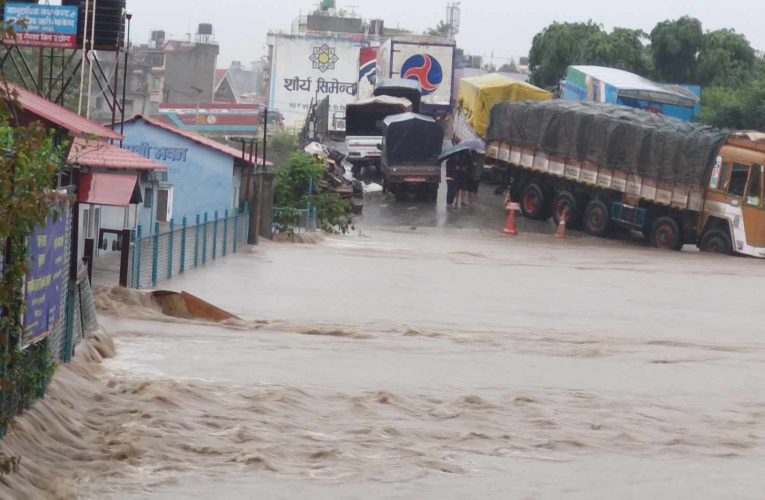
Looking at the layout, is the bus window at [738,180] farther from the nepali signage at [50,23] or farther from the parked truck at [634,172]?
the nepali signage at [50,23]

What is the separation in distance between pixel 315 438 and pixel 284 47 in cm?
8278

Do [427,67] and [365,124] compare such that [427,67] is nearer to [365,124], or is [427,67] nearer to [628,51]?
[628,51]

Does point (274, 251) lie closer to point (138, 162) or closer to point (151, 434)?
point (138, 162)

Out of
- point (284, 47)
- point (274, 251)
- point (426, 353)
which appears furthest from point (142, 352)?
point (284, 47)

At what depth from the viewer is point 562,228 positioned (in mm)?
36625

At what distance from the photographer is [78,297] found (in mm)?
13461

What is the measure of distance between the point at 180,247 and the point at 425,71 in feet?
141

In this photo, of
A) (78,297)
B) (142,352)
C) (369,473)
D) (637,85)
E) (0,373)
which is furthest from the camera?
(637,85)

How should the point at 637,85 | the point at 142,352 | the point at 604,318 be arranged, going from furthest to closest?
1. the point at 637,85
2. the point at 604,318
3. the point at 142,352

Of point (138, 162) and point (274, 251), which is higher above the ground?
point (138, 162)

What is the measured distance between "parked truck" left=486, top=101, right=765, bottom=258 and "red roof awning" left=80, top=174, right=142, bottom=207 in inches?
649

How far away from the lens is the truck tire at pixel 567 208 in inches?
1453

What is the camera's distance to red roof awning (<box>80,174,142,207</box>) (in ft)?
64.3

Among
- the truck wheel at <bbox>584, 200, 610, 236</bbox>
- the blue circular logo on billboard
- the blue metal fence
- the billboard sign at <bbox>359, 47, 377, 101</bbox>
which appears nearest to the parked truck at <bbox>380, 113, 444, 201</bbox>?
the truck wheel at <bbox>584, 200, 610, 236</bbox>
